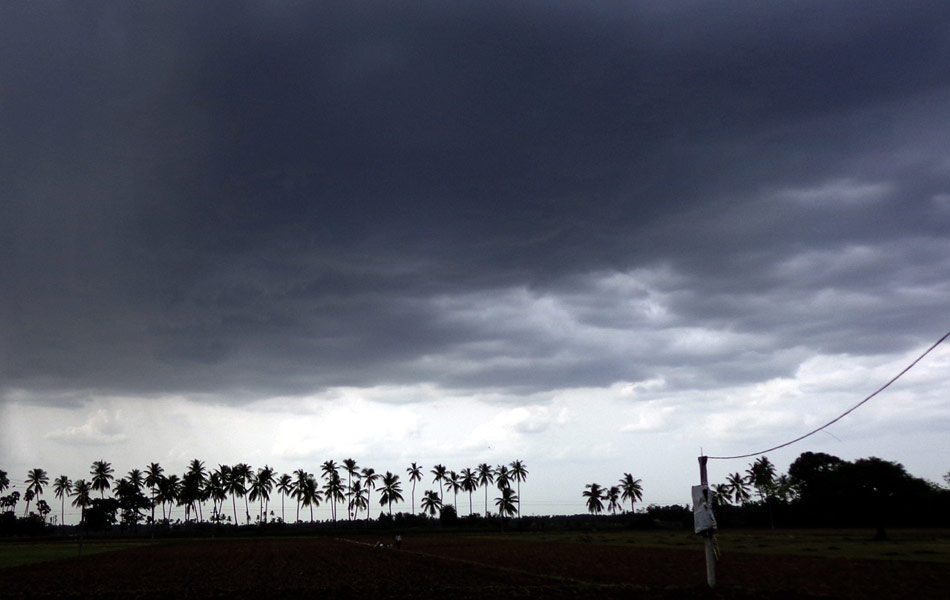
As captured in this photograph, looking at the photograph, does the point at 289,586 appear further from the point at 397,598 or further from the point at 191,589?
the point at 397,598

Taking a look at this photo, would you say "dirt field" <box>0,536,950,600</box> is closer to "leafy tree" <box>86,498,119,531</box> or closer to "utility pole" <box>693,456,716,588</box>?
"utility pole" <box>693,456,716,588</box>

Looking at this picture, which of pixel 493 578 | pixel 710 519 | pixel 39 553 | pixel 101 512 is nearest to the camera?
pixel 710 519

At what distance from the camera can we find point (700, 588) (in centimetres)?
3092

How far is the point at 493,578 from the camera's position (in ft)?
123

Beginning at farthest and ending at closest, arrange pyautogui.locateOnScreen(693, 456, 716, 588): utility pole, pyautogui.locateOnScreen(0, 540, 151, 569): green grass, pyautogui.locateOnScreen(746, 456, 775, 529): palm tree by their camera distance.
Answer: pyautogui.locateOnScreen(746, 456, 775, 529): palm tree, pyautogui.locateOnScreen(0, 540, 151, 569): green grass, pyautogui.locateOnScreen(693, 456, 716, 588): utility pole

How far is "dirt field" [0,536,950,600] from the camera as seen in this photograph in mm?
30734

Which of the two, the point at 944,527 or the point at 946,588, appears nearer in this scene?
the point at 946,588

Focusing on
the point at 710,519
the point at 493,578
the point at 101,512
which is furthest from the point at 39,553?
the point at 101,512

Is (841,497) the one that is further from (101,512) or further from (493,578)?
(101,512)

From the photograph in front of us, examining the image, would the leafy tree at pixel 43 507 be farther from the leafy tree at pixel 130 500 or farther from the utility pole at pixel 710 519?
the utility pole at pixel 710 519

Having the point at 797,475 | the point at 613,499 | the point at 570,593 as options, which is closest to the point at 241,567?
the point at 570,593

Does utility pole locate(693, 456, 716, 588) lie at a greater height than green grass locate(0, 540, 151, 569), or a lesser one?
greater

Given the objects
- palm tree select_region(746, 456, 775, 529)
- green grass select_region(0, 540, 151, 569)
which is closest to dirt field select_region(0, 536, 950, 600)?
green grass select_region(0, 540, 151, 569)

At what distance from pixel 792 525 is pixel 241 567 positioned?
117 metres
